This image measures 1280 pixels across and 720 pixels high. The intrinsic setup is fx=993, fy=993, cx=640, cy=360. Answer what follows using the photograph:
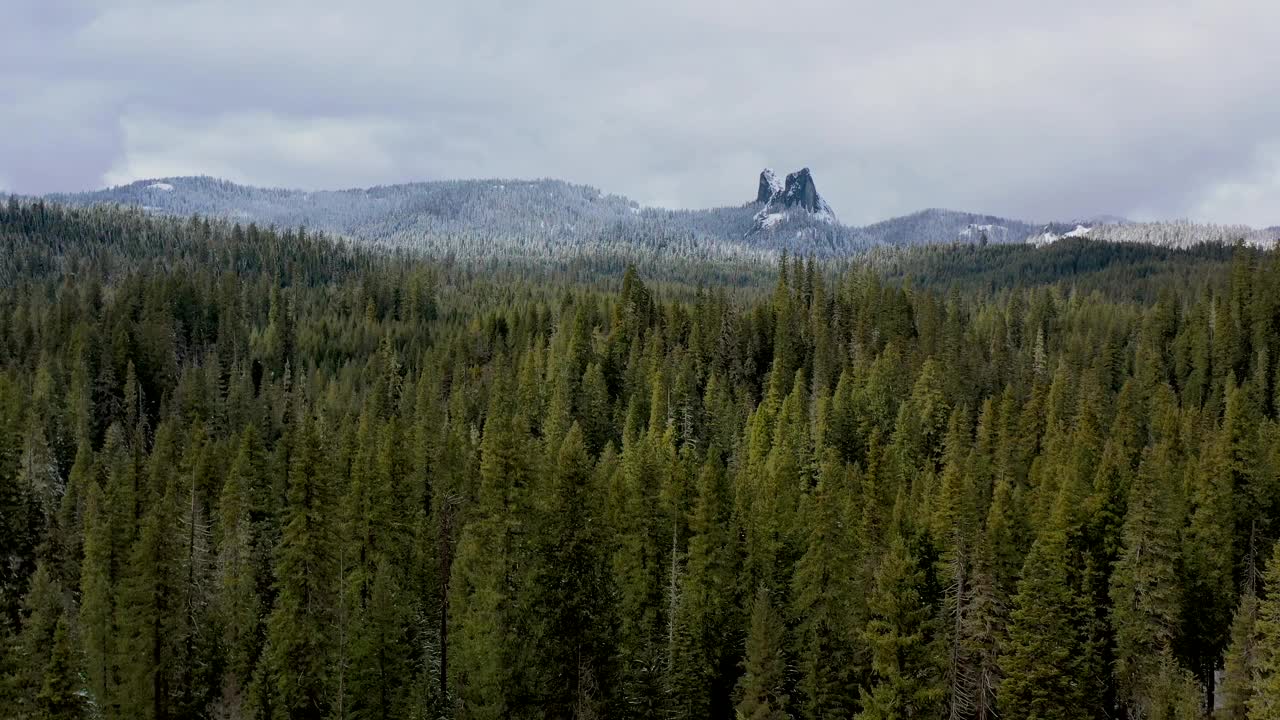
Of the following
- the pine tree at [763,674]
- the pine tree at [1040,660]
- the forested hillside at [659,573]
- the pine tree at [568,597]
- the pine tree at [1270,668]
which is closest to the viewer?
the pine tree at [1270,668]

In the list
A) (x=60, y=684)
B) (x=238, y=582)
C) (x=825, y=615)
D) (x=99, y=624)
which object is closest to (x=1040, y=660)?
(x=825, y=615)

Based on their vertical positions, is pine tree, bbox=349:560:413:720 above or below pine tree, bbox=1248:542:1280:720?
below

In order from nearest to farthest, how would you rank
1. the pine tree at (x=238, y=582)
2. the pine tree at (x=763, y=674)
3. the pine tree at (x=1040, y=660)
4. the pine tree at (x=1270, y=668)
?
the pine tree at (x=1270, y=668) → the pine tree at (x=763, y=674) → the pine tree at (x=1040, y=660) → the pine tree at (x=238, y=582)

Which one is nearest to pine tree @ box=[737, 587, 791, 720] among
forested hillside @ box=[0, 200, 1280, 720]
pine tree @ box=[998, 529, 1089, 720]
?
forested hillside @ box=[0, 200, 1280, 720]

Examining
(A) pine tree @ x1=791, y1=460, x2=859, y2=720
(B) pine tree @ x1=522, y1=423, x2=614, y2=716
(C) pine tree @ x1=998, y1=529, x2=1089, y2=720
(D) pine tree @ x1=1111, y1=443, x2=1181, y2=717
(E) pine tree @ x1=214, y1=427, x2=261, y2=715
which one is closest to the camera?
(B) pine tree @ x1=522, y1=423, x2=614, y2=716

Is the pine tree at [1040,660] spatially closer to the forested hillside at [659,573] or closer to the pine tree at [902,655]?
the forested hillside at [659,573]

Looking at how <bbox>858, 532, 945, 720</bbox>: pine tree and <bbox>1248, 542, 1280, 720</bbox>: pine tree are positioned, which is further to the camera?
<bbox>858, 532, 945, 720</bbox>: pine tree

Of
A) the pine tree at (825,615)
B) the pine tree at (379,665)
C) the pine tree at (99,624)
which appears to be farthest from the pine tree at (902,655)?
the pine tree at (99,624)

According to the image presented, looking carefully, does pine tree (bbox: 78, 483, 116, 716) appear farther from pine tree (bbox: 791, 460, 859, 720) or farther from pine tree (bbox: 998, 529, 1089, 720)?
pine tree (bbox: 998, 529, 1089, 720)

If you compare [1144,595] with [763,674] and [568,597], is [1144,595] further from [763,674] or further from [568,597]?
[568,597]

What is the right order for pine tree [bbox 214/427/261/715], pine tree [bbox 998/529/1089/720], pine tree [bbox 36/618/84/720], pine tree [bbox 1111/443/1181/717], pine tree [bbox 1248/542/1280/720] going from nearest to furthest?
pine tree [bbox 36/618/84/720], pine tree [bbox 1248/542/1280/720], pine tree [bbox 998/529/1089/720], pine tree [bbox 214/427/261/715], pine tree [bbox 1111/443/1181/717]

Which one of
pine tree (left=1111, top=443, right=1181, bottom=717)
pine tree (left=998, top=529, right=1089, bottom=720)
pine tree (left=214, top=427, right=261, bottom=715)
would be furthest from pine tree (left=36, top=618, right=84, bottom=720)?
pine tree (left=1111, top=443, right=1181, bottom=717)

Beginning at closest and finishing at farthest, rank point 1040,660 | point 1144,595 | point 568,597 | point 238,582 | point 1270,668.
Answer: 1. point 1270,668
2. point 568,597
3. point 1040,660
4. point 1144,595
5. point 238,582

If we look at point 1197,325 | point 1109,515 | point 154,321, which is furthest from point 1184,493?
point 154,321
